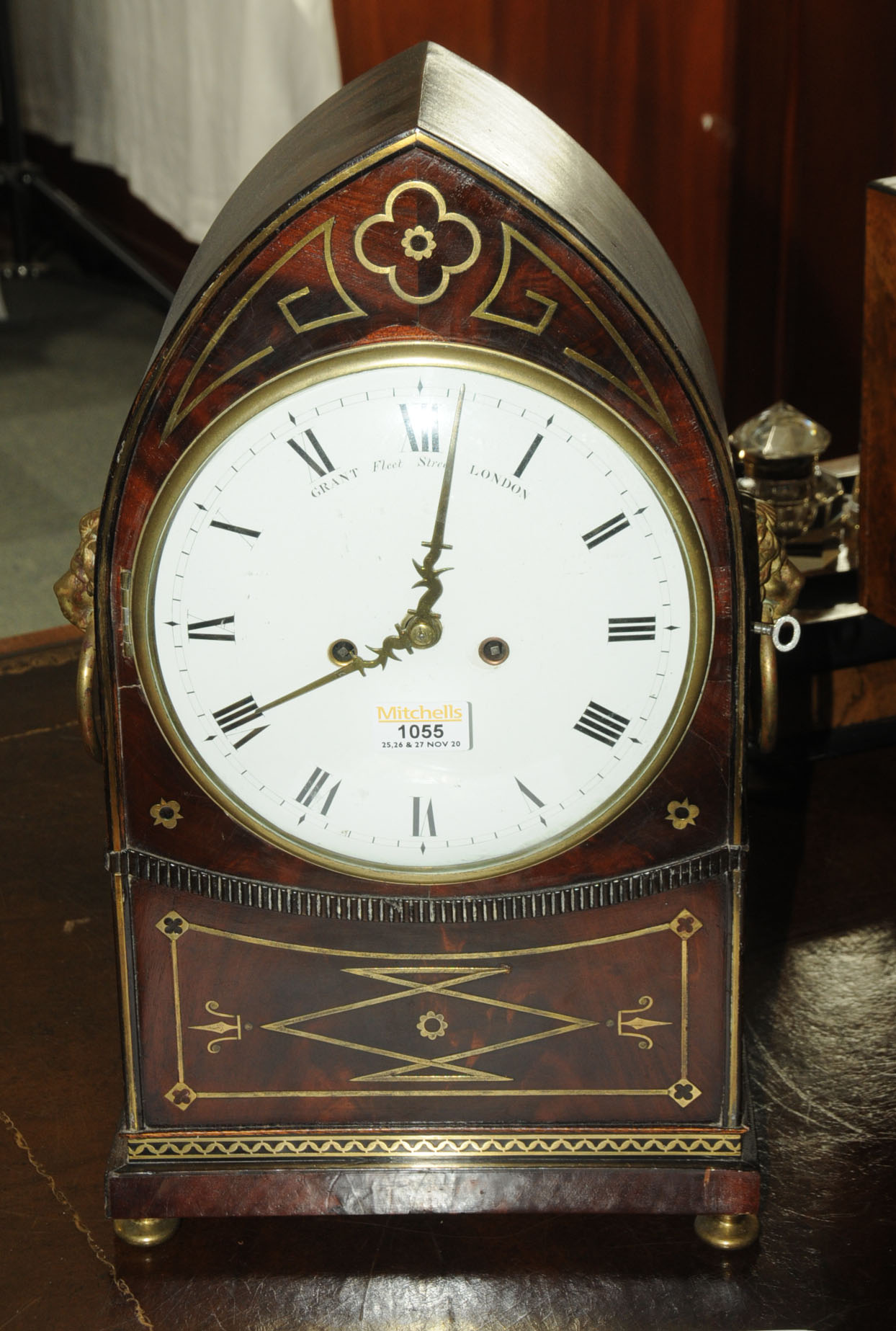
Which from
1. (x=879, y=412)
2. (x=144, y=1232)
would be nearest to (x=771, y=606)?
(x=879, y=412)

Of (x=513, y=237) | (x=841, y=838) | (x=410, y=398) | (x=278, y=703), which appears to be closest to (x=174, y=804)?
(x=278, y=703)

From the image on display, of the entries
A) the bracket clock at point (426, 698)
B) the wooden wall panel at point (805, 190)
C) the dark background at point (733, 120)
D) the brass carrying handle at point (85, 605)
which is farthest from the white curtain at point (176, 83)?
the brass carrying handle at point (85, 605)

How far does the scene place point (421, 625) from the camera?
4.40 feet

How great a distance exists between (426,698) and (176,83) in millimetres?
2670

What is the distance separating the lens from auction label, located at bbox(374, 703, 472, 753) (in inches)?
54.1

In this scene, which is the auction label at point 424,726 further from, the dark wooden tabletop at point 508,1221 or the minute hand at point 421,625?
the dark wooden tabletop at point 508,1221

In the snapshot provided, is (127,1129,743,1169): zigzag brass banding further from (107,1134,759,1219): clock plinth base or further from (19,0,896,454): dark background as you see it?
(19,0,896,454): dark background

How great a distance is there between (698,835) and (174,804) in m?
0.43

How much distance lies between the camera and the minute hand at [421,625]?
131 cm

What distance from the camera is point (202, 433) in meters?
1.29

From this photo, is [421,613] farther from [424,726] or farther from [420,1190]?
[420,1190]

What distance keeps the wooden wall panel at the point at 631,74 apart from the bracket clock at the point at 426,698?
1.72 metres

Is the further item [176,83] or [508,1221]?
[176,83]

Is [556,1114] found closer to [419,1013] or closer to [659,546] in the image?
[419,1013]
